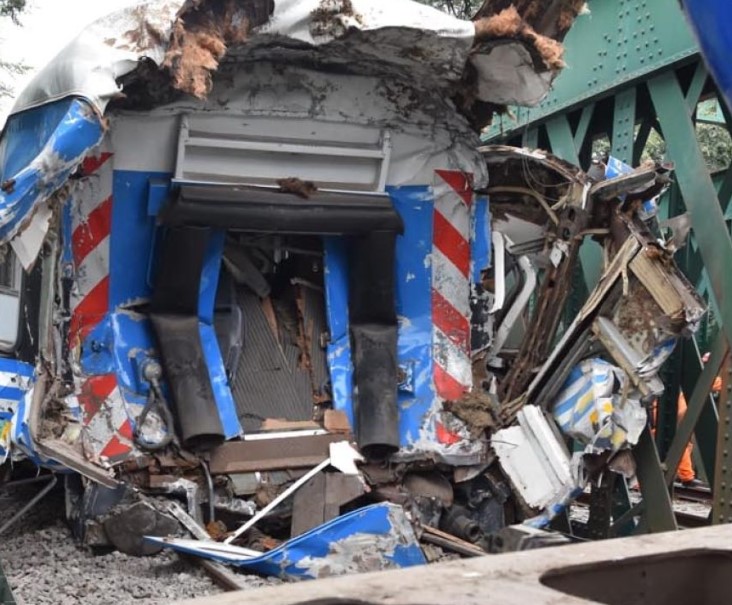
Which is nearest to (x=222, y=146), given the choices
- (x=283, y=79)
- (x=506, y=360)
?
(x=283, y=79)

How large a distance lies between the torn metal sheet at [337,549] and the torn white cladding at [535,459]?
0.77 m

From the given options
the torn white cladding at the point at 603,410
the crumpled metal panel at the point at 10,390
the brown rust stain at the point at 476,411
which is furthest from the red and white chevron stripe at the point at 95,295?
the torn white cladding at the point at 603,410

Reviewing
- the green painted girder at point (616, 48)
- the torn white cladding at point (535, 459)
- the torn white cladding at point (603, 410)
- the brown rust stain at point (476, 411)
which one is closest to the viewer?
the torn white cladding at point (603, 410)

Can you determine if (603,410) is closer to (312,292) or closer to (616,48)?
(312,292)

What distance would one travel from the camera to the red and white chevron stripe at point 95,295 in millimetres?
4254

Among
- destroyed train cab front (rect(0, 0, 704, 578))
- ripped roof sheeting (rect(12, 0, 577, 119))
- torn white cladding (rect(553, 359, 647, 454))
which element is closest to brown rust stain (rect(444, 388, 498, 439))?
destroyed train cab front (rect(0, 0, 704, 578))

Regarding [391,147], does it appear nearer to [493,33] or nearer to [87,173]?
[493,33]

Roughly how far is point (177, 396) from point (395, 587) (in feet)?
9.81

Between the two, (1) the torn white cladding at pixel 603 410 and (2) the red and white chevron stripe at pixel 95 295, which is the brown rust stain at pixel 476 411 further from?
(2) the red and white chevron stripe at pixel 95 295

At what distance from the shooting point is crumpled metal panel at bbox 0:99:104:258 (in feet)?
11.6

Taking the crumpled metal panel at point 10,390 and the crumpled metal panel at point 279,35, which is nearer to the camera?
the crumpled metal panel at point 279,35

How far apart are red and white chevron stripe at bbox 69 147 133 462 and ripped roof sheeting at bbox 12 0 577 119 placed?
49 centimetres

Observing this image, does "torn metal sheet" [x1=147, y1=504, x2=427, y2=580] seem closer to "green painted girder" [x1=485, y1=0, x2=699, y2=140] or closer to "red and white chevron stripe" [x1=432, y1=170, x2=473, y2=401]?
"red and white chevron stripe" [x1=432, y1=170, x2=473, y2=401]

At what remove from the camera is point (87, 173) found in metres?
4.32
